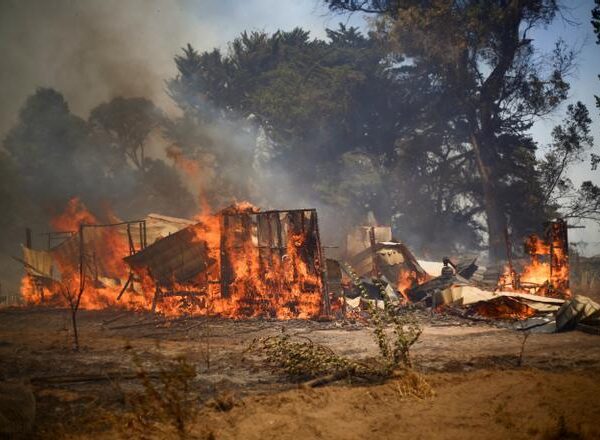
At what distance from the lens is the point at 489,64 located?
28.7 metres

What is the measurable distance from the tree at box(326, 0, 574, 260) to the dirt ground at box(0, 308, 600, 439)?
836 inches

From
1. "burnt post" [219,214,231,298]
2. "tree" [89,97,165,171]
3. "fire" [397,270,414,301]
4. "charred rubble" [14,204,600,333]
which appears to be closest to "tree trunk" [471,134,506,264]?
A: "charred rubble" [14,204,600,333]

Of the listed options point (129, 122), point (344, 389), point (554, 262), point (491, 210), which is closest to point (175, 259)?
→ point (344, 389)

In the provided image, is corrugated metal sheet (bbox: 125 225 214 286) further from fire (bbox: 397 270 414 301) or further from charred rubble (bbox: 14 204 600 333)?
fire (bbox: 397 270 414 301)

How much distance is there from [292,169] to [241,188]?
4.37m

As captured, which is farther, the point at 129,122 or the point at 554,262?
the point at 129,122

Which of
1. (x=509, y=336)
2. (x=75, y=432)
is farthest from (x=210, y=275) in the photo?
(x=75, y=432)

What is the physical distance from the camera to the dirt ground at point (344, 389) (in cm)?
476

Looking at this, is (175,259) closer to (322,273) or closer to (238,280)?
(238,280)

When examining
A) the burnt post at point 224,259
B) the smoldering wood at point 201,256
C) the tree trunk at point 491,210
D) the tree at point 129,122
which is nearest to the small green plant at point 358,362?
the smoldering wood at point 201,256

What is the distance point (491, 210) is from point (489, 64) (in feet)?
31.0

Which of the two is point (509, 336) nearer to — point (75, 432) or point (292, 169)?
point (75, 432)

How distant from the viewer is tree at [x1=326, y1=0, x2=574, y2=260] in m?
27.1

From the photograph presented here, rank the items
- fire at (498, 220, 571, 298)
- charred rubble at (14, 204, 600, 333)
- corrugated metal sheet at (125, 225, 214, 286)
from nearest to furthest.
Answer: charred rubble at (14, 204, 600, 333) → corrugated metal sheet at (125, 225, 214, 286) → fire at (498, 220, 571, 298)
